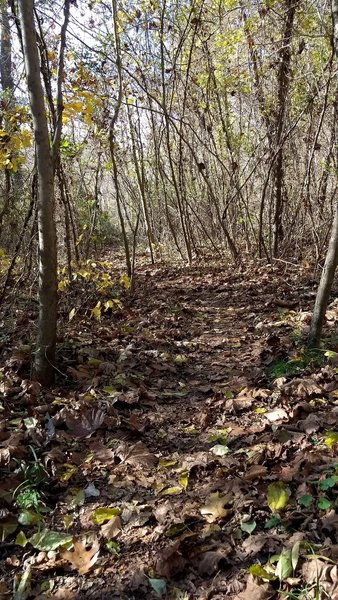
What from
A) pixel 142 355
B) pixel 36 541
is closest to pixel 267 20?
pixel 142 355

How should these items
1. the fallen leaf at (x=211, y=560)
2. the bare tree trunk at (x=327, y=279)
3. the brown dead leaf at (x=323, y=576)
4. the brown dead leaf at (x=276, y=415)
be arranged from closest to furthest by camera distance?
the brown dead leaf at (x=323, y=576), the fallen leaf at (x=211, y=560), the brown dead leaf at (x=276, y=415), the bare tree trunk at (x=327, y=279)

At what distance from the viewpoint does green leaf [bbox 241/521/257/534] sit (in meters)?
1.98

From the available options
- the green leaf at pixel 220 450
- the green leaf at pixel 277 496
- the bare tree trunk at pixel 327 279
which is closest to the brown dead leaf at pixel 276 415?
the green leaf at pixel 220 450

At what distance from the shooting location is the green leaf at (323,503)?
1.99 metres

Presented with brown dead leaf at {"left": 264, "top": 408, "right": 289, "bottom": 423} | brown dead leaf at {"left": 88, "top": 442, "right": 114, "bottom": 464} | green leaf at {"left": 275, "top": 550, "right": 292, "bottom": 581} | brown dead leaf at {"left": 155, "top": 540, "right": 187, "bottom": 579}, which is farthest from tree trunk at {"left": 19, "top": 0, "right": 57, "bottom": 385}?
green leaf at {"left": 275, "top": 550, "right": 292, "bottom": 581}

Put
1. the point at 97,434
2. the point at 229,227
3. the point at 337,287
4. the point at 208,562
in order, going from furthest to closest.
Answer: the point at 229,227
the point at 337,287
the point at 97,434
the point at 208,562

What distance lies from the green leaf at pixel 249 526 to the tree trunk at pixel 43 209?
182 centimetres

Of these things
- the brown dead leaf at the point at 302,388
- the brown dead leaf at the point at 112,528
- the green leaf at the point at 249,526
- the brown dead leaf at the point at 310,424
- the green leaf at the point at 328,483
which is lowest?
the brown dead leaf at the point at 112,528

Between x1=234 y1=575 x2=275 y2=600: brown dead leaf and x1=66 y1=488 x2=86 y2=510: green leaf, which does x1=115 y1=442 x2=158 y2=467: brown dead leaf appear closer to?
x1=66 y1=488 x2=86 y2=510: green leaf

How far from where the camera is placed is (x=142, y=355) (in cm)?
402

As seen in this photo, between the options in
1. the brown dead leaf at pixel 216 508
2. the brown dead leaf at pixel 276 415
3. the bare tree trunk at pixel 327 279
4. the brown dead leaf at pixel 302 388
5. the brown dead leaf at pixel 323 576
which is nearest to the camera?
the brown dead leaf at pixel 323 576

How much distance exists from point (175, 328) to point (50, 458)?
2536 mm

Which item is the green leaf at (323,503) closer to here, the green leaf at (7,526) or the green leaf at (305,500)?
the green leaf at (305,500)

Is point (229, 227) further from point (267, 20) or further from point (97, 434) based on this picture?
point (97, 434)
